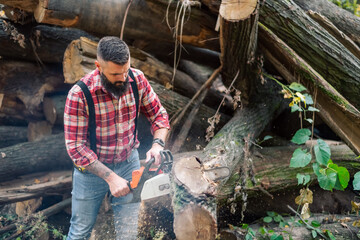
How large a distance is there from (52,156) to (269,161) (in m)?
2.92

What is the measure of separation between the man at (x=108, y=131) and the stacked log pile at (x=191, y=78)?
2.01ft

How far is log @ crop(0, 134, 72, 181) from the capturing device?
3.56 meters

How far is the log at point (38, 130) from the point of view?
13.0 feet

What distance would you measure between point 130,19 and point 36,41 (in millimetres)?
1361

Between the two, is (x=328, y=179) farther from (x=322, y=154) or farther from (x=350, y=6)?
(x=350, y=6)

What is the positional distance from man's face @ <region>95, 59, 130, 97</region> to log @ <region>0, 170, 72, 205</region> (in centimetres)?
204

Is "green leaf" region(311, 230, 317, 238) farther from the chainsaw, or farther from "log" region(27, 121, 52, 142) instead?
"log" region(27, 121, 52, 142)

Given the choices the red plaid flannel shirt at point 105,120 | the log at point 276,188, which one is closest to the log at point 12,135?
the red plaid flannel shirt at point 105,120

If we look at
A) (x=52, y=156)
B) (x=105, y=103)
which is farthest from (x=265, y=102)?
(x=52, y=156)

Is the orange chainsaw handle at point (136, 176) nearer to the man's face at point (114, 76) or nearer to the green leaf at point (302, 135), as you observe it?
the man's face at point (114, 76)

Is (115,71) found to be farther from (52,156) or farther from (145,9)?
(52,156)

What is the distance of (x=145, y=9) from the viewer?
10.2 ft

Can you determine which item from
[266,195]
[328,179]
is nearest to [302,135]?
[328,179]

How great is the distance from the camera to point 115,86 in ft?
7.14
